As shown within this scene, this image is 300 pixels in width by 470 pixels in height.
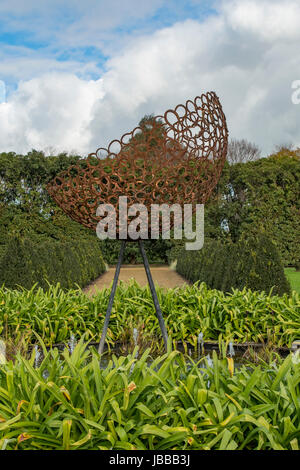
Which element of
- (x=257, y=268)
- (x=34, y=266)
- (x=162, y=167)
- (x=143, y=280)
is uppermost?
(x=162, y=167)

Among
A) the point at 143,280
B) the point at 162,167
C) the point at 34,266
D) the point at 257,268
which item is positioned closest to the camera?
the point at 162,167

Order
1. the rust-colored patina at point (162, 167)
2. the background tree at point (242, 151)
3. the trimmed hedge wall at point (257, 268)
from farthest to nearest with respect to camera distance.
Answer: the background tree at point (242, 151) → the trimmed hedge wall at point (257, 268) → the rust-colored patina at point (162, 167)

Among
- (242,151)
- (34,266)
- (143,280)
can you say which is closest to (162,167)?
(34,266)

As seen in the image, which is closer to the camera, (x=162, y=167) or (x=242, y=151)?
(x=162, y=167)

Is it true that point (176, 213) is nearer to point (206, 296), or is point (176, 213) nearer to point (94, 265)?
point (206, 296)

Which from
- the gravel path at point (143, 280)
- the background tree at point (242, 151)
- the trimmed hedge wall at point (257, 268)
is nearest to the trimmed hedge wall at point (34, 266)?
the gravel path at point (143, 280)

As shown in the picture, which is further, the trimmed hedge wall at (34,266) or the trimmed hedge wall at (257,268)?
the trimmed hedge wall at (34,266)

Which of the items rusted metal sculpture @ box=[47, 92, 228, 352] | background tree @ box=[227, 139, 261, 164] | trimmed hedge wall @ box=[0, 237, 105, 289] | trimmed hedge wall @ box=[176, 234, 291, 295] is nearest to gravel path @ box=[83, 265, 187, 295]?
trimmed hedge wall @ box=[0, 237, 105, 289]

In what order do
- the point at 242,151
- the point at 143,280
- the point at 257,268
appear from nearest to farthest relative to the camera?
the point at 257,268, the point at 143,280, the point at 242,151

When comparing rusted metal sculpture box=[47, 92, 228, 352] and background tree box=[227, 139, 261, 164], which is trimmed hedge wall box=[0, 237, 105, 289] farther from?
background tree box=[227, 139, 261, 164]

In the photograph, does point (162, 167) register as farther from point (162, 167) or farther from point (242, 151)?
point (242, 151)

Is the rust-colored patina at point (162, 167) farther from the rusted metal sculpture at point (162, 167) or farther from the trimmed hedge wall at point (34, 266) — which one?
the trimmed hedge wall at point (34, 266)

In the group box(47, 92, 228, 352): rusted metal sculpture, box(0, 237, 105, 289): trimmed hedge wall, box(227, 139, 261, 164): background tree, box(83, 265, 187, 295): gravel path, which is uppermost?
box(227, 139, 261, 164): background tree

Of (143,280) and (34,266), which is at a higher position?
(34,266)
